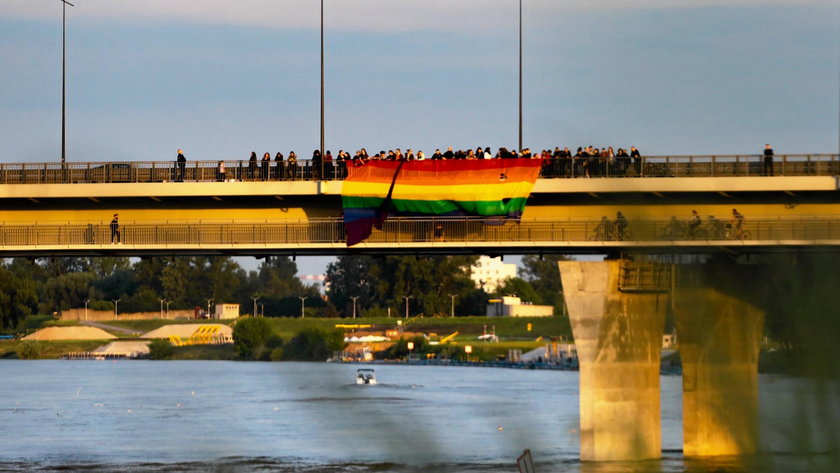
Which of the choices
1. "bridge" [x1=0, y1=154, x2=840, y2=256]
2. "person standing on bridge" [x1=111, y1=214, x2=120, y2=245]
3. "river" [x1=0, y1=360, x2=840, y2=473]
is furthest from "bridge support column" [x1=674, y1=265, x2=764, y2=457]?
"person standing on bridge" [x1=111, y1=214, x2=120, y2=245]

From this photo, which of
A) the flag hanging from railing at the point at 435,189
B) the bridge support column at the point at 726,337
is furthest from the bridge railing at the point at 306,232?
the bridge support column at the point at 726,337

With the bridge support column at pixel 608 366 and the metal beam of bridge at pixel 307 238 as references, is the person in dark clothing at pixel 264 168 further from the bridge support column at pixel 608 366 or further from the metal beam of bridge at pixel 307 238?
the bridge support column at pixel 608 366

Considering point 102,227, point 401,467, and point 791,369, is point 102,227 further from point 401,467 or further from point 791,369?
point 791,369

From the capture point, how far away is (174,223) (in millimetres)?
53250

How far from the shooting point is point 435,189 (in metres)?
50.5

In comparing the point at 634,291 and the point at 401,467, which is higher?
the point at 634,291

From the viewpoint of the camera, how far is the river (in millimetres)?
54438

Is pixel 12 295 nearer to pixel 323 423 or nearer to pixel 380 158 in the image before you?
pixel 323 423

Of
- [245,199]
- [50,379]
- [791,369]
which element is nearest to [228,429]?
[245,199]

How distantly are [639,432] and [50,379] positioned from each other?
12299 cm

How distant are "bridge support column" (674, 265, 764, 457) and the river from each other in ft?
6.87

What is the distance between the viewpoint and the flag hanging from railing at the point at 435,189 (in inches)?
1964

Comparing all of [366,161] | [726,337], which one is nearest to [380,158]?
[366,161]

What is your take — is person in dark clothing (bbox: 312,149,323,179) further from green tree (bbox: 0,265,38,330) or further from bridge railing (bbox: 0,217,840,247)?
green tree (bbox: 0,265,38,330)
